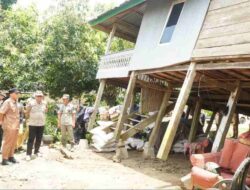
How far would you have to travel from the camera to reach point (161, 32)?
39.5 ft

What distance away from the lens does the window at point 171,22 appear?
A: 1159 cm

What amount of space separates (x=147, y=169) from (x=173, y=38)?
13.3ft

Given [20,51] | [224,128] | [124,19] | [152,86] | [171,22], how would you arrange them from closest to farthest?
[224,128]
[171,22]
[152,86]
[124,19]
[20,51]

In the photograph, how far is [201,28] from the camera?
10.2 meters

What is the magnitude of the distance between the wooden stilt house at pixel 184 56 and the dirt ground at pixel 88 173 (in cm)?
99

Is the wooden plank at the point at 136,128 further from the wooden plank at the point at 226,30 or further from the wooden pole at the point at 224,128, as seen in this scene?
the wooden plank at the point at 226,30

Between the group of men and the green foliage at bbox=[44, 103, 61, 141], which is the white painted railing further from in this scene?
the green foliage at bbox=[44, 103, 61, 141]

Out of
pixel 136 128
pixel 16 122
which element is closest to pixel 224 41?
pixel 136 128

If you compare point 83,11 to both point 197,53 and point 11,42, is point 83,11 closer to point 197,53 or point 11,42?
point 11,42

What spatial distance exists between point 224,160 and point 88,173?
11.9 feet

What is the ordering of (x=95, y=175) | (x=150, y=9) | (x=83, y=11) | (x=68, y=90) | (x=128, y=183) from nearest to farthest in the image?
1. (x=128, y=183)
2. (x=95, y=175)
3. (x=150, y=9)
4. (x=68, y=90)
5. (x=83, y=11)

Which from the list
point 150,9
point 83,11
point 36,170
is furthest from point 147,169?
point 83,11

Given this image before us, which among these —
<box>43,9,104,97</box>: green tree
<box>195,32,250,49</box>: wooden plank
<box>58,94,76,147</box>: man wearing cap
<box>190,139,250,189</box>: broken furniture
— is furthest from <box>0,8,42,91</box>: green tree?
<box>190,139,250,189</box>: broken furniture

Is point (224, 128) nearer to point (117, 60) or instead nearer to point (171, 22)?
point (171, 22)
